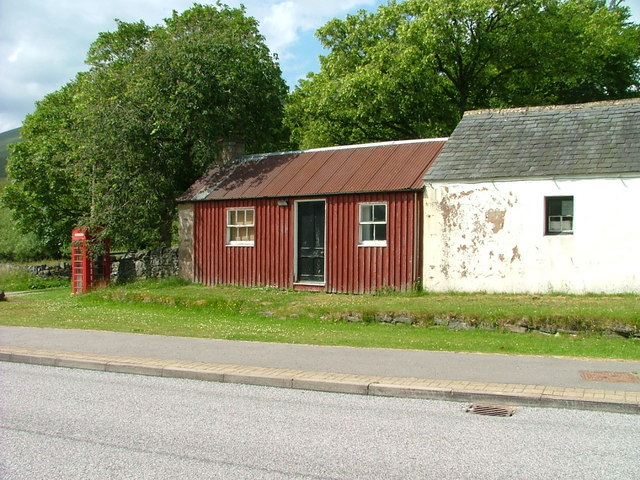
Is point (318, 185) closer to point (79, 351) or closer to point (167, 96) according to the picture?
point (167, 96)

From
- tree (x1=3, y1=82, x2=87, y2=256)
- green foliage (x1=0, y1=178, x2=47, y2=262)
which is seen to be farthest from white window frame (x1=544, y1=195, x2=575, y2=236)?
green foliage (x1=0, y1=178, x2=47, y2=262)

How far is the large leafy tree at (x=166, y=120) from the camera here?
2447cm

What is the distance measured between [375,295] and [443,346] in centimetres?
757

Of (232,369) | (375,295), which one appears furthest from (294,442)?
(375,295)

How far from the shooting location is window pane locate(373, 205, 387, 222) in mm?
19672

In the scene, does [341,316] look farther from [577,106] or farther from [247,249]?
[577,106]

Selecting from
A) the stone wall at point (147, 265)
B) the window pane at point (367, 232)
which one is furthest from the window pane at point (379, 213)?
the stone wall at point (147, 265)

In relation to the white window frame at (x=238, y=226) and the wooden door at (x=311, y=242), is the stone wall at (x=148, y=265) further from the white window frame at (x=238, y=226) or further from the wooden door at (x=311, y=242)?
the wooden door at (x=311, y=242)

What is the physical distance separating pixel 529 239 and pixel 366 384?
34.2ft

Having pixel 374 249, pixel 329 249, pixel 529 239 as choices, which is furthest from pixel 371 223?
pixel 529 239

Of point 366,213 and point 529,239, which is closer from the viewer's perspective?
point 529,239

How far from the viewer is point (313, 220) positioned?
21000 mm

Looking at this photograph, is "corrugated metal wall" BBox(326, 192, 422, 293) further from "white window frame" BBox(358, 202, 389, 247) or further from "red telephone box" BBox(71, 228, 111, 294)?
"red telephone box" BBox(71, 228, 111, 294)

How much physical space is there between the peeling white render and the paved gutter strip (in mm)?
9673
